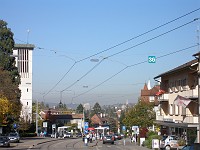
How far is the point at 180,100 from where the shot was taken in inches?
1690

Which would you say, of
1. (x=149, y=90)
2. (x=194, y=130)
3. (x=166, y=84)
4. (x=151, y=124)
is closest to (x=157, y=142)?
(x=194, y=130)

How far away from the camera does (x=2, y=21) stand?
75.8m

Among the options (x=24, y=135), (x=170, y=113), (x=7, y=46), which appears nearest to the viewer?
(x=170, y=113)

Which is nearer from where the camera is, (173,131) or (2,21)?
(173,131)

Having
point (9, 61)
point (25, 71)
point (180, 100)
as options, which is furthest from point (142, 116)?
point (180, 100)

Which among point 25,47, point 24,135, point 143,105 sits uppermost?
point 25,47

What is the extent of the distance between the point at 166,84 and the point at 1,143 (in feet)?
92.9

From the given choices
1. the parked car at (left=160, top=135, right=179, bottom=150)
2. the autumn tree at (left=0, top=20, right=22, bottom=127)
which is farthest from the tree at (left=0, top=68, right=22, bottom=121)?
the parked car at (left=160, top=135, right=179, bottom=150)

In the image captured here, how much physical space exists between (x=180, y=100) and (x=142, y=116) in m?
47.7

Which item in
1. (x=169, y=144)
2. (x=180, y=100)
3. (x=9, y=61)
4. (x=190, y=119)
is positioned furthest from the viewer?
(x=9, y=61)

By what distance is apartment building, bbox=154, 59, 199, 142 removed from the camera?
49.5 metres

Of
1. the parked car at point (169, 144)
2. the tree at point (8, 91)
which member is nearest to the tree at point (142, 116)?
the tree at point (8, 91)

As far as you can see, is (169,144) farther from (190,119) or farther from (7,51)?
(7,51)

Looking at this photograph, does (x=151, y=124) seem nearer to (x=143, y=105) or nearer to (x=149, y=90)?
(x=143, y=105)
